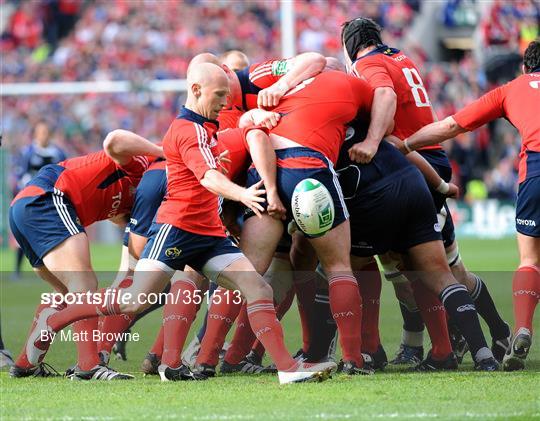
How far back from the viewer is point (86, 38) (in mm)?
28156

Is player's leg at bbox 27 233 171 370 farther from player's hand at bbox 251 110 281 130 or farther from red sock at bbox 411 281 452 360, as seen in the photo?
red sock at bbox 411 281 452 360

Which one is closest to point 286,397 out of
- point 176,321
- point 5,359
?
point 176,321

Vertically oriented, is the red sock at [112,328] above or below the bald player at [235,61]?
below

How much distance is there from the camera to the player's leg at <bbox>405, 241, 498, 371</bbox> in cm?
691

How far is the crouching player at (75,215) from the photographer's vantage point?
6.90 m

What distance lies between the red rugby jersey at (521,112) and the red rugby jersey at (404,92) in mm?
487

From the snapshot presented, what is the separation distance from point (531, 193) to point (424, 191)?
69cm

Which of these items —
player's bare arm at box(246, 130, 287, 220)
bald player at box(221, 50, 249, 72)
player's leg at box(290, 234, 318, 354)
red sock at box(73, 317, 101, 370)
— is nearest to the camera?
player's bare arm at box(246, 130, 287, 220)

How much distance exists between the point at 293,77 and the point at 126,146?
1.13m

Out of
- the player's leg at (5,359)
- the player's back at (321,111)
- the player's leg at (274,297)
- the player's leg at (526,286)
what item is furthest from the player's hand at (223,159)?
the player's leg at (5,359)

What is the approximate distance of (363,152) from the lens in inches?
275

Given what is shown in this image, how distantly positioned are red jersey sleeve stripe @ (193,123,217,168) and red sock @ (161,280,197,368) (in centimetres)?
93

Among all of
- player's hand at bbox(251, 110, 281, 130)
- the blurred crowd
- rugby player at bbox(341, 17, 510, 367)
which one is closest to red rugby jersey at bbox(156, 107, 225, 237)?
player's hand at bbox(251, 110, 281, 130)

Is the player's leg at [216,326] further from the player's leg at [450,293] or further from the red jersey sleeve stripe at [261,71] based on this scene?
the red jersey sleeve stripe at [261,71]
